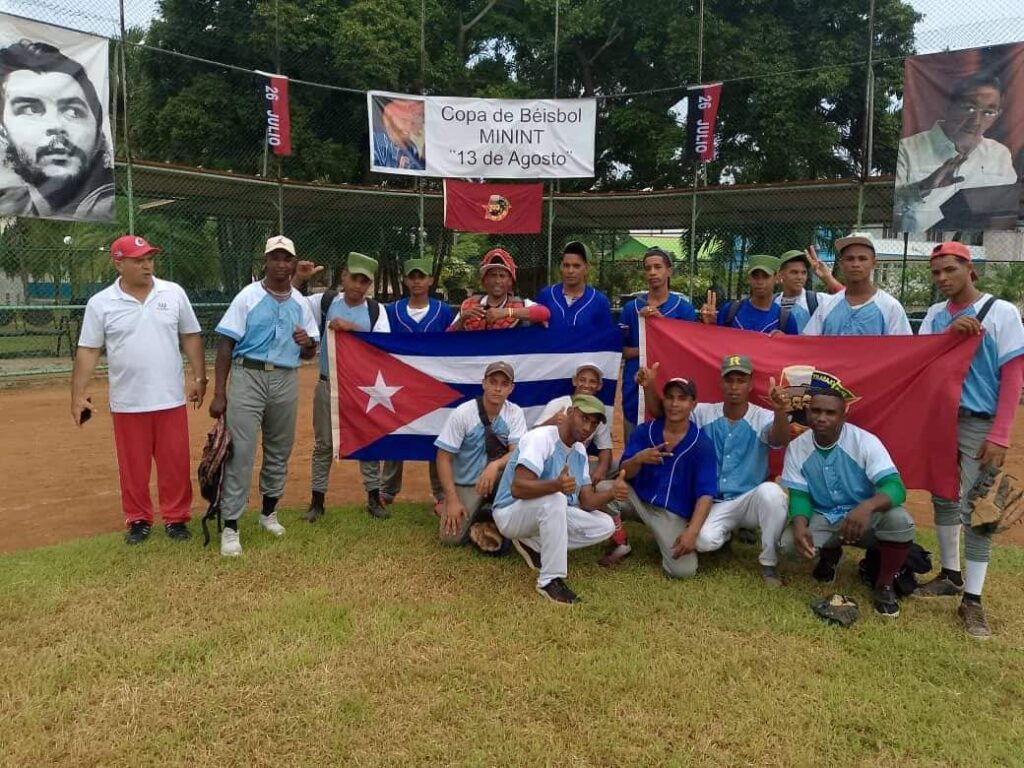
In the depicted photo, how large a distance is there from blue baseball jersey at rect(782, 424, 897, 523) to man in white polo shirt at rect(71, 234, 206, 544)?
382 centimetres

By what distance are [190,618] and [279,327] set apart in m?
1.82

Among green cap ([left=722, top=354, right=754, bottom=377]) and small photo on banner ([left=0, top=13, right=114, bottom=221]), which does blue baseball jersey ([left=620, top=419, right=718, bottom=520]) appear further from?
small photo on banner ([left=0, top=13, right=114, bottom=221])

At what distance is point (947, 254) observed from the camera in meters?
3.79

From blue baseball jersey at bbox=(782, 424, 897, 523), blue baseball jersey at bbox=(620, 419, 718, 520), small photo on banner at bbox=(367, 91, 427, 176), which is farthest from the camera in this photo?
small photo on banner at bbox=(367, 91, 427, 176)

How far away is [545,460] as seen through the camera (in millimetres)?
4070

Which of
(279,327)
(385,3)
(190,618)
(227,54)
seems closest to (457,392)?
(279,327)

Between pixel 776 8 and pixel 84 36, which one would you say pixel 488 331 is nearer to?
pixel 84 36

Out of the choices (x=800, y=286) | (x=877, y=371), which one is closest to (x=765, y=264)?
(x=800, y=286)

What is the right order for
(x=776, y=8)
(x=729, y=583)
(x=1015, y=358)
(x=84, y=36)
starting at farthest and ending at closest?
1. (x=776, y=8)
2. (x=84, y=36)
3. (x=729, y=583)
4. (x=1015, y=358)

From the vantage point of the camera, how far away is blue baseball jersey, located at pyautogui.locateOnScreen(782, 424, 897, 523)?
3998mm

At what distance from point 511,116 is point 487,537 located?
388 inches

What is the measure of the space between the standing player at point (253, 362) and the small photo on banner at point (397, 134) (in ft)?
27.3

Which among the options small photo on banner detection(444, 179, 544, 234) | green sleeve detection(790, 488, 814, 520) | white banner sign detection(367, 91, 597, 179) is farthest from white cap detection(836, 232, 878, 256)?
small photo on banner detection(444, 179, 544, 234)

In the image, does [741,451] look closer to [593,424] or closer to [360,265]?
[593,424]
